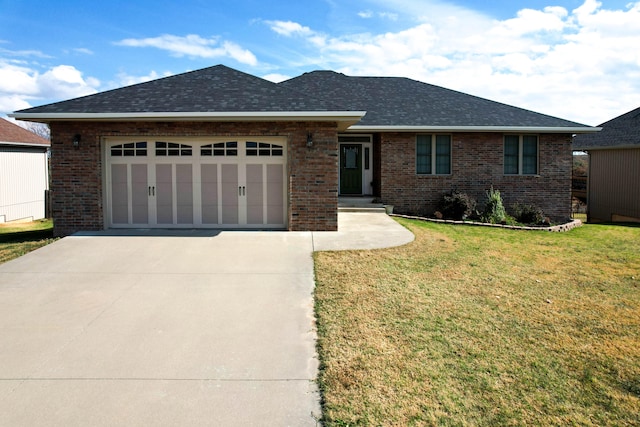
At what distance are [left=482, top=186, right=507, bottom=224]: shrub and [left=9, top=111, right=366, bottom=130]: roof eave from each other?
6.44m

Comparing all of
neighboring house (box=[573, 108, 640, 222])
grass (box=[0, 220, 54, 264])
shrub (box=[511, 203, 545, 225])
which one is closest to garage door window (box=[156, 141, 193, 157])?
grass (box=[0, 220, 54, 264])

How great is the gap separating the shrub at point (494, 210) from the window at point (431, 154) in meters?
1.93

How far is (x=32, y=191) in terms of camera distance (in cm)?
2372

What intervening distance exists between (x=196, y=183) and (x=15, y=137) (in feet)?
46.1

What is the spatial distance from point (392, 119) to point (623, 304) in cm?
1135

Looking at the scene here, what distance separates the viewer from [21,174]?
22938mm

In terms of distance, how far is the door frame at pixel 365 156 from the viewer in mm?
19188

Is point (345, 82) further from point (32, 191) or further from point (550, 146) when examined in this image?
point (32, 191)

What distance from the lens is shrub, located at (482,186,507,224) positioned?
16.4 meters

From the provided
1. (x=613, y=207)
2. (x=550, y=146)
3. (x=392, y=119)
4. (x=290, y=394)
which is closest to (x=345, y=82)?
(x=392, y=119)

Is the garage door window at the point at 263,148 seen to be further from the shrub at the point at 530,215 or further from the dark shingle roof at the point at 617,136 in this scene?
the dark shingle roof at the point at 617,136

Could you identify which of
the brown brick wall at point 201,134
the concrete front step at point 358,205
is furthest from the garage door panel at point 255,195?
the concrete front step at point 358,205

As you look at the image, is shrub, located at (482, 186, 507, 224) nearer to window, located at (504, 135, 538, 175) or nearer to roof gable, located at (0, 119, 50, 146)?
window, located at (504, 135, 538, 175)

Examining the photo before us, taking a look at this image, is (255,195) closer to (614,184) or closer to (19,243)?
(19,243)
